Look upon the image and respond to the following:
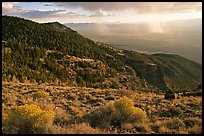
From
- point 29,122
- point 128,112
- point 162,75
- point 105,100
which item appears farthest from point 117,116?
point 162,75

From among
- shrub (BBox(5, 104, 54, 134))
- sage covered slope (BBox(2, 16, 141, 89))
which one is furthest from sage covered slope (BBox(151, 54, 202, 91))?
shrub (BBox(5, 104, 54, 134))

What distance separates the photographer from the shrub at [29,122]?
30.1 feet

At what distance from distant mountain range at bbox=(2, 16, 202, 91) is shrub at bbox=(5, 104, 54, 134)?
33.6 meters

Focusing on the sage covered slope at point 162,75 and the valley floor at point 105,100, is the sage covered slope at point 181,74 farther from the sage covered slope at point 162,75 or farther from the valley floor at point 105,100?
the valley floor at point 105,100

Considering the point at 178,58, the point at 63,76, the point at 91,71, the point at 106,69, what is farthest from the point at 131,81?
the point at 178,58

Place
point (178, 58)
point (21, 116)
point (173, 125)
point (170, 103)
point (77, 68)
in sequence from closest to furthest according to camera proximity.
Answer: point (21, 116) < point (173, 125) < point (170, 103) < point (77, 68) < point (178, 58)

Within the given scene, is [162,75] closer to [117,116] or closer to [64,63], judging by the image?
[64,63]

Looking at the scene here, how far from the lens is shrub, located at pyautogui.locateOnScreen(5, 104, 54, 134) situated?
9172mm

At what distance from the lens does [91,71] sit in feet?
242

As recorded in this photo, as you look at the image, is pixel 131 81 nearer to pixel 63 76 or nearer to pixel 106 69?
pixel 106 69

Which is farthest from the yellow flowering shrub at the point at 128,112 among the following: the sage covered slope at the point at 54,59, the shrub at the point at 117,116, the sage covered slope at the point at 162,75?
the sage covered slope at the point at 162,75

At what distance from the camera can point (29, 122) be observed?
9.30m

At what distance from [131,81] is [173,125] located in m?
72.4

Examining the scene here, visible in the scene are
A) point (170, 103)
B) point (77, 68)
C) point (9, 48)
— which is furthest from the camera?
point (77, 68)
